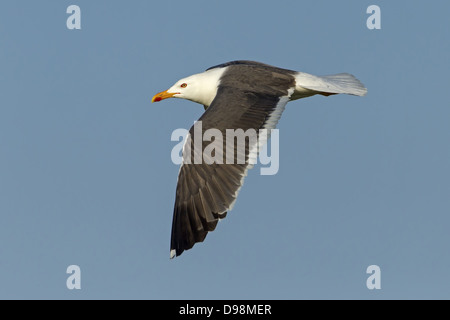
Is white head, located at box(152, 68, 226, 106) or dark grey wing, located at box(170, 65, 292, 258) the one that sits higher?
white head, located at box(152, 68, 226, 106)

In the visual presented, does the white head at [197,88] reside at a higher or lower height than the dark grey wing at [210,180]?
higher

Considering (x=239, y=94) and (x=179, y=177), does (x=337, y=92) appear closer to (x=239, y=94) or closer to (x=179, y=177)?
(x=239, y=94)

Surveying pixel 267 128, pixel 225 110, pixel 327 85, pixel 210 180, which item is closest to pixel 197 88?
pixel 225 110

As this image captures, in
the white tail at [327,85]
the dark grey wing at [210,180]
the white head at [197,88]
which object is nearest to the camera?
the dark grey wing at [210,180]

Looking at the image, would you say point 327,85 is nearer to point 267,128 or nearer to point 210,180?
point 267,128

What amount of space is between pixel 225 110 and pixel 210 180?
0.97m

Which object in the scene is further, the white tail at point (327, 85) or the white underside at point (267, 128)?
the white tail at point (327, 85)

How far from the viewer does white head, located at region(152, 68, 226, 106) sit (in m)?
11.0

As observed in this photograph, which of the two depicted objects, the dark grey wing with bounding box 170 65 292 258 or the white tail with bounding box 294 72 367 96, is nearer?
the dark grey wing with bounding box 170 65 292 258

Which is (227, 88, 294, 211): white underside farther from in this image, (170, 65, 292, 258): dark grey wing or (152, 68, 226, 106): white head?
(152, 68, 226, 106): white head

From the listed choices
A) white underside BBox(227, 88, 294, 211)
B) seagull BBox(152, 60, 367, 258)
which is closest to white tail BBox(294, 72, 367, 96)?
seagull BBox(152, 60, 367, 258)

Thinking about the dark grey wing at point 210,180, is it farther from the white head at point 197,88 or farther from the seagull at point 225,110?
the white head at point 197,88

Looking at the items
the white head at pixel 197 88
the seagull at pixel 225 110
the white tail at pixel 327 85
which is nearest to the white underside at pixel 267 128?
the seagull at pixel 225 110

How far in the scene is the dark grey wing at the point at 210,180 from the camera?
9.16m
